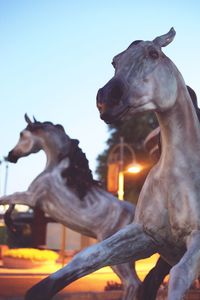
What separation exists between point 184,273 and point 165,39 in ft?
4.90

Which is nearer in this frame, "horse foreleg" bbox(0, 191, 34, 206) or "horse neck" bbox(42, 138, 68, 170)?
"horse foreleg" bbox(0, 191, 34, 206)

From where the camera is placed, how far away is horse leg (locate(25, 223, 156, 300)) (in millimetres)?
2643

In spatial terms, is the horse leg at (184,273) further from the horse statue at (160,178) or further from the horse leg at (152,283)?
the horse leg at (152,283)

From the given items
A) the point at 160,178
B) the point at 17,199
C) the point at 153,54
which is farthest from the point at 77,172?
the point at 153,54

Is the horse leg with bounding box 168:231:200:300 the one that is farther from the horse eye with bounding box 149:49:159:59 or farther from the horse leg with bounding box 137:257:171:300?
the horse eye with bounding box 149:49:159:59

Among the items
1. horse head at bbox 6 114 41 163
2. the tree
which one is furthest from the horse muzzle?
the tree

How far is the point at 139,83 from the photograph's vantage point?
8.66 ft

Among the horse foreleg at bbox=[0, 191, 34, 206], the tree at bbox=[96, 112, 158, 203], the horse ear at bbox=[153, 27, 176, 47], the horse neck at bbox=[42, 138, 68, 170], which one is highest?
the tree at bbox=[96, 112, 158, 203]

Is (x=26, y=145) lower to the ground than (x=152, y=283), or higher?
higher

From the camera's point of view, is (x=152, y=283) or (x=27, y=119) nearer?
(x=152, y=283)

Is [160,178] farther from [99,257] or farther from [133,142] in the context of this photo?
[133,142]

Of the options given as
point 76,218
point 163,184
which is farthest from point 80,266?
point 76,218

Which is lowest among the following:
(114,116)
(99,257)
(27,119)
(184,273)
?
(184,273)

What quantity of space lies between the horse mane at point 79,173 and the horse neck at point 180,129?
2862 millimetres
